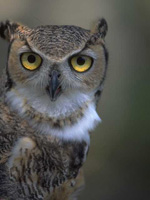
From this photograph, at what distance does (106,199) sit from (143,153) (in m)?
0.56

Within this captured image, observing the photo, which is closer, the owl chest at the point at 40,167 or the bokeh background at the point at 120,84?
the owl chest at the point at 40,167

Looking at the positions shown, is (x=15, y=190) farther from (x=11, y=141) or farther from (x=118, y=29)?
(x=118, y=29)

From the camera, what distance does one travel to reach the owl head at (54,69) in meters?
1.32

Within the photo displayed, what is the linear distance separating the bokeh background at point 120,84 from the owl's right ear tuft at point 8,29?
6.30 feet

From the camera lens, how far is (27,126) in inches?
55.5

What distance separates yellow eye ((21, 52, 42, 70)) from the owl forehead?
0.11 ft

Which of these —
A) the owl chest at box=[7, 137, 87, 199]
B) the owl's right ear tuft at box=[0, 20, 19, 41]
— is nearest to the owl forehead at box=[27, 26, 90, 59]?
the owl's right ear tuft at box=[0, 20, 19, 41]

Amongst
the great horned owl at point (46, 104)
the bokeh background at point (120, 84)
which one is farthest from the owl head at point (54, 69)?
the bokeh background at point (120, 84)

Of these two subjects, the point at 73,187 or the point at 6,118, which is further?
the point at 73,187

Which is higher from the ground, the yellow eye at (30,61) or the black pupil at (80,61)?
the black pupil at (80,61)

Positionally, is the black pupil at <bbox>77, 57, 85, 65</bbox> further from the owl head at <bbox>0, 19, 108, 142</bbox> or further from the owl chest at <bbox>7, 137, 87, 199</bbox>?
the owl chest at <bbox>7, 137, 87, 199</bbox>

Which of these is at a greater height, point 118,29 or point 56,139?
point 118,29

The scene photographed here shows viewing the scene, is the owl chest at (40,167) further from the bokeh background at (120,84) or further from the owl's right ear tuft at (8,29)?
the bokeh background at (120,84)

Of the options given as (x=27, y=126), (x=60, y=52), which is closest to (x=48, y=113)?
(x=27, y=126)
